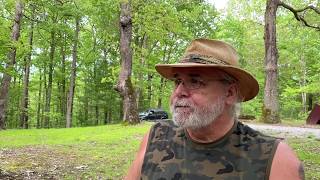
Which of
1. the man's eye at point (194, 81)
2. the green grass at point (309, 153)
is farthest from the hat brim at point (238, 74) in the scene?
the green grass at point (309, 153)

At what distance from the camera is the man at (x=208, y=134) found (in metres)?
2.43

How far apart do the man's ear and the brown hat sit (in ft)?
0.12

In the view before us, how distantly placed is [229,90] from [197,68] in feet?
0.79

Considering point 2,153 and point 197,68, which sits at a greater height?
point 197,68

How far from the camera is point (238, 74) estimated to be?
2.63 metres

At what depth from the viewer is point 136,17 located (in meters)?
19.2

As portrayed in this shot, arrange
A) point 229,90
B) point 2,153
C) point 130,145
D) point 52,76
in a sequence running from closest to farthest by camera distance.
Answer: point 229,90
point 2,153
point 130,145
point 52,76

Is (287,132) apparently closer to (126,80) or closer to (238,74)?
(126,80)

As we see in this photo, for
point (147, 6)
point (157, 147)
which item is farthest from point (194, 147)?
point (147, 6)

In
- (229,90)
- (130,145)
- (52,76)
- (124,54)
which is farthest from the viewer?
(52,76)

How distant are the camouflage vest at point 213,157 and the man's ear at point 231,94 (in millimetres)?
135

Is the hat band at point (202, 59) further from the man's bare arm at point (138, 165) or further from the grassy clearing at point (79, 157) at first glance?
the grassy clearing at point (79, 157)

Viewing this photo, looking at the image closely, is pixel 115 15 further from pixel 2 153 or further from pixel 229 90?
pixel 229 90

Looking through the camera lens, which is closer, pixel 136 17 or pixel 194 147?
pixel 194 147
